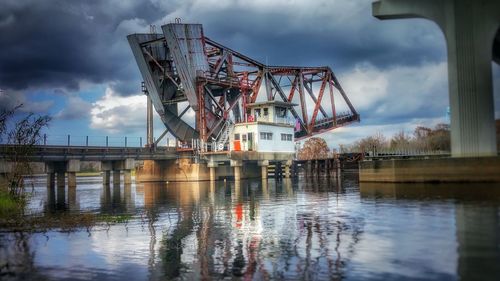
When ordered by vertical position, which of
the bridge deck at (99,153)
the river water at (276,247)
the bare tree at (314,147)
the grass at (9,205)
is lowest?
the river water at (276,247)

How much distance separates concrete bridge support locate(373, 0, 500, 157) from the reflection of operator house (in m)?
34.8

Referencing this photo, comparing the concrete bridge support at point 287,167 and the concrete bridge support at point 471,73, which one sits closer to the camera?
the concrete bridge support at point 471,73

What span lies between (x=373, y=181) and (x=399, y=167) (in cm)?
465

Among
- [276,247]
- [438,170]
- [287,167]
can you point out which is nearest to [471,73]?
[438,170]

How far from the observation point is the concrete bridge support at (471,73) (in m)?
33.4

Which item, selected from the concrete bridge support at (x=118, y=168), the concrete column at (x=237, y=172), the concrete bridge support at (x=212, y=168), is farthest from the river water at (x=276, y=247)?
the concrete bridge support at (x=212, y=168)

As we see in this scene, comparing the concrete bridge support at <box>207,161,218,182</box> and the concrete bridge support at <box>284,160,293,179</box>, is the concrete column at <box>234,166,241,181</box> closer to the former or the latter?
the concrete bridge support at <box>207,161,218,182</box>

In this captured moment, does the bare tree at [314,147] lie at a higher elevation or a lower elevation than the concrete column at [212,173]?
higher

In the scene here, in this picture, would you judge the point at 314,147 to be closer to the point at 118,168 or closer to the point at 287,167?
the point at 287,167

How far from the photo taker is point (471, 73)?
1326 inches

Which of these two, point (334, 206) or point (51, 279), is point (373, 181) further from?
point (51, 279)

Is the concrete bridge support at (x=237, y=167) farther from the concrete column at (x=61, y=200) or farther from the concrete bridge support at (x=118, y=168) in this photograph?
the concrete column at (x=61, y=200)

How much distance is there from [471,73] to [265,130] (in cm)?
3702

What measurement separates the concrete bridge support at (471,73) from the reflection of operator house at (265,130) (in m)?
34.8
